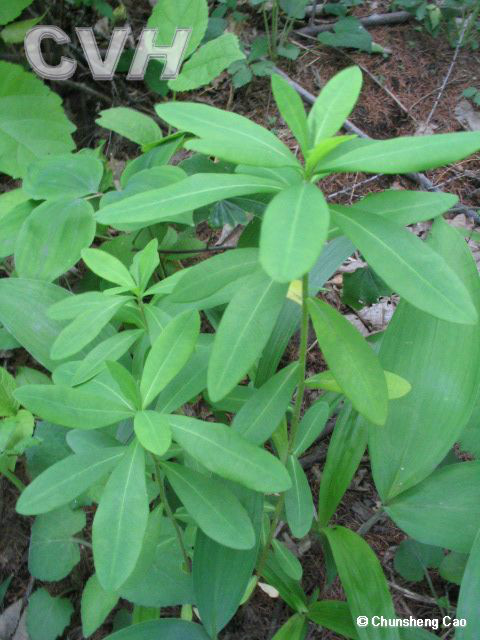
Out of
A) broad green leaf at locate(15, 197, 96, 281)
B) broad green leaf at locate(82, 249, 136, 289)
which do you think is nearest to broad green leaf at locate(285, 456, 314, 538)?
broad green leaf at locate(82, 249, 136, 289)

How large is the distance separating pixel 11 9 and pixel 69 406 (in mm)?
1588

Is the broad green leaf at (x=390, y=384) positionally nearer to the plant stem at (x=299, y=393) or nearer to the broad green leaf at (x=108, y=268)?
the plant stem at (x=299, y=393)

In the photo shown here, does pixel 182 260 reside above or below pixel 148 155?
below

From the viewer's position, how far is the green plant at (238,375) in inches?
29.2

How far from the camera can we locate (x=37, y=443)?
4.26 feet

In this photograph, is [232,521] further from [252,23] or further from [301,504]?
[252,23]

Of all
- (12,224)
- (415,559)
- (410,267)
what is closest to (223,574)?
(415,559)

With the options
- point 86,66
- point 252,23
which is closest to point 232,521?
point 86,66

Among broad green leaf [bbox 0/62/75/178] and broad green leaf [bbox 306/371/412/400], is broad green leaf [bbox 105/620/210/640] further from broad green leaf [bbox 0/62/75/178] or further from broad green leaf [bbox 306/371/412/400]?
broad green leaf [bbox 0/62/75/178]

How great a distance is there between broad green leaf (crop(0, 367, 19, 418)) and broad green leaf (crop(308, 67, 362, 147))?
1024 millimetres

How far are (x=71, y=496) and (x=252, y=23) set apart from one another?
2.69 meters

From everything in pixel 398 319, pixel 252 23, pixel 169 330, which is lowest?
pixel 398 319

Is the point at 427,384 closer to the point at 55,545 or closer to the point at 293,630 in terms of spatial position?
the point at 293,630

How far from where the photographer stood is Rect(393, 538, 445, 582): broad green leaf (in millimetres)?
1378
